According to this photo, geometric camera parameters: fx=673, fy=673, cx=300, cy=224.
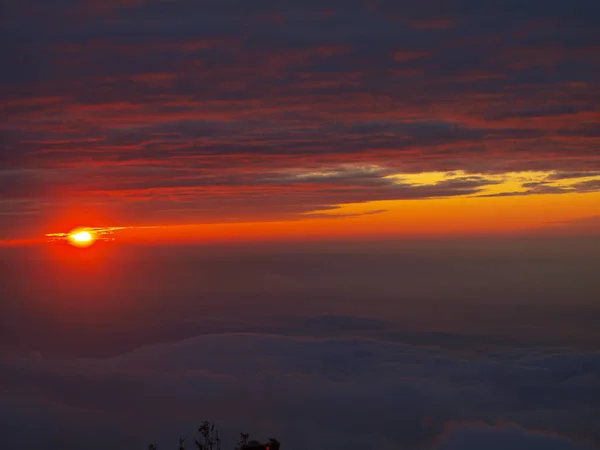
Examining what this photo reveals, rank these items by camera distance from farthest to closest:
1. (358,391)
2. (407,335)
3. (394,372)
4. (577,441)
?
(407,335) → (394,372) → (358,391) → (577,441)

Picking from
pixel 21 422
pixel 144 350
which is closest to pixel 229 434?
pixel 21 422

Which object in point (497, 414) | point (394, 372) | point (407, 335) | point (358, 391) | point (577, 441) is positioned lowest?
point (577, 441)

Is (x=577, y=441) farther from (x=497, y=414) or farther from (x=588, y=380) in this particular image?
(x=588, y=380)

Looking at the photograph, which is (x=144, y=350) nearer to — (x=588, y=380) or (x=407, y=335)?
(x=407, y=335)

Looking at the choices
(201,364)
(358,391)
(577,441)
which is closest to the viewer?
(577,441)

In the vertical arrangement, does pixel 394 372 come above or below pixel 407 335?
below

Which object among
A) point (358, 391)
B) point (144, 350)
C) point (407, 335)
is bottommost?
point (358, 391)

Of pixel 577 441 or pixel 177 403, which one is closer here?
pixel 577 441

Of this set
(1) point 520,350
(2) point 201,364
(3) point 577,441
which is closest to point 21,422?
(2) point 201,364

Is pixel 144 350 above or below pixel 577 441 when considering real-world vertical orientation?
above
